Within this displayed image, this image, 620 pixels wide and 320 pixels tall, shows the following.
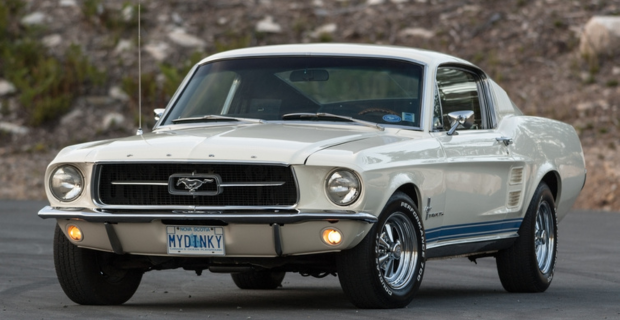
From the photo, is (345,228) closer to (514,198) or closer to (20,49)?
(514,198)

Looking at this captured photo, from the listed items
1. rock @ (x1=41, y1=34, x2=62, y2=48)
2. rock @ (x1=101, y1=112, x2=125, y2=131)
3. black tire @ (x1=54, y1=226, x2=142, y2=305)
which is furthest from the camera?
rock @ (x1=41, y1=34, x2=62, y2=48)

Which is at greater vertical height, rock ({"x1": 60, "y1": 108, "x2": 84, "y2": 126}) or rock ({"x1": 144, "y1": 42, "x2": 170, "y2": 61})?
rock ({"x1": 144, "y1": 42, "x2": 170, "y2": 61})

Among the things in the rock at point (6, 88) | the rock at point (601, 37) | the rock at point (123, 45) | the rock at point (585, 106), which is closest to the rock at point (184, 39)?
the rock at point (123, 45)

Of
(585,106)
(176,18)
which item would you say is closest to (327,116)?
(585,106)

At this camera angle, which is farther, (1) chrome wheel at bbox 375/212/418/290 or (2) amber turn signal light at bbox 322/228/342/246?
(1) chrome wheel at bbox 375/212/418/290

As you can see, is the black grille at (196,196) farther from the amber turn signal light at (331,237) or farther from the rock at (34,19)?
the rock at (34,19)

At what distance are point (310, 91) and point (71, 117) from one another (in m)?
15.8

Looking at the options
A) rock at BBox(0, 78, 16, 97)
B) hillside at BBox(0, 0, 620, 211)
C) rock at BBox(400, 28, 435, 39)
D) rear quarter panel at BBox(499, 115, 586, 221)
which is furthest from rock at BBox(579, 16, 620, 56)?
rear quarter panel at BBox(499, 115, 586, 221)

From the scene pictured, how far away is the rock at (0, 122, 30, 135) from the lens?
73.2 ft

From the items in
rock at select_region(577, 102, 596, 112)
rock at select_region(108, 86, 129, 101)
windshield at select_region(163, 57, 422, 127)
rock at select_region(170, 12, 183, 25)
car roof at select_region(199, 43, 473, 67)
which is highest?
car roof at select_region(199, 43, 473, 67)

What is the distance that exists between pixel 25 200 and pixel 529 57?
11.0 m

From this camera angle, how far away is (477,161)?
315 inches

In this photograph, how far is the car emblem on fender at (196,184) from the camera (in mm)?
6504

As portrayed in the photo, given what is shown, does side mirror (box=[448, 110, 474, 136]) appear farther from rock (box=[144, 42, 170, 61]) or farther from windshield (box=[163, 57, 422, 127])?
rock (box=[144, 42, 170, 61])
